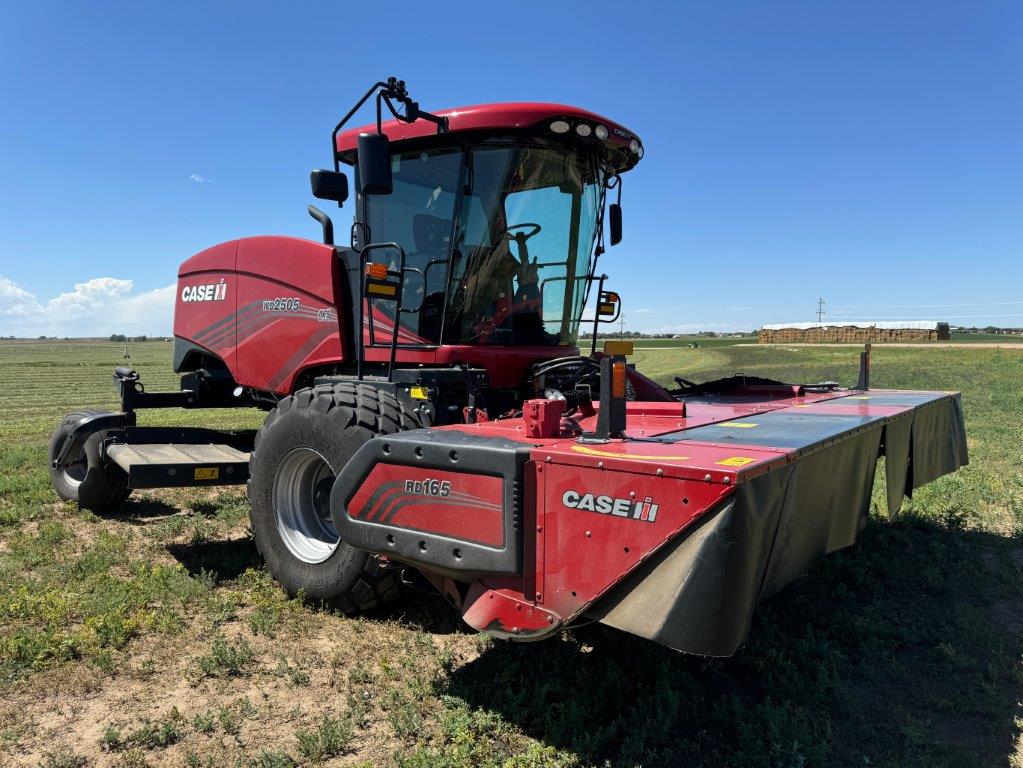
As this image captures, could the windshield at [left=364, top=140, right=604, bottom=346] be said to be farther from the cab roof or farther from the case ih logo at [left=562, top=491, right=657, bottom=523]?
the case ih logo at [left=562, top=491, right=657, bottom=523]

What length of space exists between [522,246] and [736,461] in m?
2.40

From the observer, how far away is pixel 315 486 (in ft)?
14.0

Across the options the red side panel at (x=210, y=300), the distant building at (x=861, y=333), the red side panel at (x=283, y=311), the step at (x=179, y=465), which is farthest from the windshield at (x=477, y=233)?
the distant building at (x=861, y=333)

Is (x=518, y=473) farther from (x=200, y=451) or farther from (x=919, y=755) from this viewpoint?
(x=200, y=451)

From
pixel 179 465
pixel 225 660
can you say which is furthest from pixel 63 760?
pixel 179 465

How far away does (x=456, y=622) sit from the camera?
386 centimetres

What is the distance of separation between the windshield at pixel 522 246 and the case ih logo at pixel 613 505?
1.91 metres

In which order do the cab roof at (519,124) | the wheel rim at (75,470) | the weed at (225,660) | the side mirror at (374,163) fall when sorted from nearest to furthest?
the weed at (225,660) < the side mirror at (374,163) < the cab roof at (519,124) < the wheel rim at (75,470)

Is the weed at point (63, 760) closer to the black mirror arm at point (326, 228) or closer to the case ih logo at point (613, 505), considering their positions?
the case ih logo at point (613, 505)

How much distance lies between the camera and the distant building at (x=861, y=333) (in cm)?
5888

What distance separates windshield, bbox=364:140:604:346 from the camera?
4.11 m

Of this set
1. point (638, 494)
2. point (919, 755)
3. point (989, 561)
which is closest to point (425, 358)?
point (638, 494)

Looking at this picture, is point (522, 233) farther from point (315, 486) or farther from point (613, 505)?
point (613, 505)

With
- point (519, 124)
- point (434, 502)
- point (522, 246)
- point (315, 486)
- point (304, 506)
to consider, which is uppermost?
point (519, 124)
